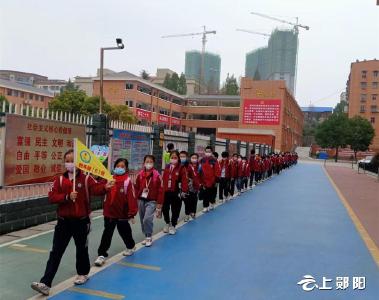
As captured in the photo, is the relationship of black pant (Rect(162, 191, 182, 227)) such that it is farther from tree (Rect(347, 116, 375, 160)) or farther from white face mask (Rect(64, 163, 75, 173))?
tree (Rect(347, 116, 375, 160))

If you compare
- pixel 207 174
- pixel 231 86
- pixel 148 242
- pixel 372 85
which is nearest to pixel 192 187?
pixel 207 174

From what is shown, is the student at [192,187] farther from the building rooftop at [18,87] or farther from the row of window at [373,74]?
the row of window at [373,74]

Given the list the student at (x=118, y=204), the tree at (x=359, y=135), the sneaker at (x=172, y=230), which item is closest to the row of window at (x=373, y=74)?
the tree at (x=359, y=135)

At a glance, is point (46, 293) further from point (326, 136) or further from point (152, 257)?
point (326, 136)

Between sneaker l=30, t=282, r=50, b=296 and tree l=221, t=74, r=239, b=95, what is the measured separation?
90.2m

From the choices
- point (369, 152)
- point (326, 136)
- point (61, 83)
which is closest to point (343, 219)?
point (326, 136)

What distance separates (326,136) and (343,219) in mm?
58785

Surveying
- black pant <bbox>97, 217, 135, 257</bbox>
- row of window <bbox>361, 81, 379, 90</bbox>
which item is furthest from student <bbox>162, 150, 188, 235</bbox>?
row of window <bbox>361, 81, 379, 90</bbox>

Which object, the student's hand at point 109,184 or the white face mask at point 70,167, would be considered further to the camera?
the student's hand at point 109,184

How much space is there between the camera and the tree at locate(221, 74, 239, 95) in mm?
93562

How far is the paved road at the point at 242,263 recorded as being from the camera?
4816 mm

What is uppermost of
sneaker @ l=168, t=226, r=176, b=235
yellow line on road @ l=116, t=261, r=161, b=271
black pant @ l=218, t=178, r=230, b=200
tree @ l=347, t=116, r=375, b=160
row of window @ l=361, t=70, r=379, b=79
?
row of window @ l=361, t=70, r=379, b=79

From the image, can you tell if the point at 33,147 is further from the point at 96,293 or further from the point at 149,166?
the point at 96,293

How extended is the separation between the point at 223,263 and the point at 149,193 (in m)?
1.58
